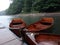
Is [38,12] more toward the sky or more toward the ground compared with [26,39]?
more toward the ground

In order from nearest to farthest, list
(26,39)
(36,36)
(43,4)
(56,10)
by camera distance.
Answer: (26,39), (36,36), (56,10), (43,4)

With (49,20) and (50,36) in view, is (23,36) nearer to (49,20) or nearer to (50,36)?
(50,36)

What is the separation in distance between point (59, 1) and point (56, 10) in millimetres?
1790

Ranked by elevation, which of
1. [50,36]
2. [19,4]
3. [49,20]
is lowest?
[19,4]

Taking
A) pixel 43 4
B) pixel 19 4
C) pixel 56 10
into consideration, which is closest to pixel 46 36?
pixel 56 10

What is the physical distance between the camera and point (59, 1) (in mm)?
34688

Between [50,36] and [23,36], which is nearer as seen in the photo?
[23,36]

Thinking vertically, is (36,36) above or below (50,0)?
above

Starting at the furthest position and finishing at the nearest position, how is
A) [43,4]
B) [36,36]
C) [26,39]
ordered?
[43,4], [36,36], [26,39]

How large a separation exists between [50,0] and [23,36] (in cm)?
3062

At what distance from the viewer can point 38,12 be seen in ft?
124

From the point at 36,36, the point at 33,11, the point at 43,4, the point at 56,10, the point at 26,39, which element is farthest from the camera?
the point at 33,11

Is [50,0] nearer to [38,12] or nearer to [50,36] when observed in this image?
[38,12]

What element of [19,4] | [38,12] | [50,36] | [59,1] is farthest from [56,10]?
[50,36]
